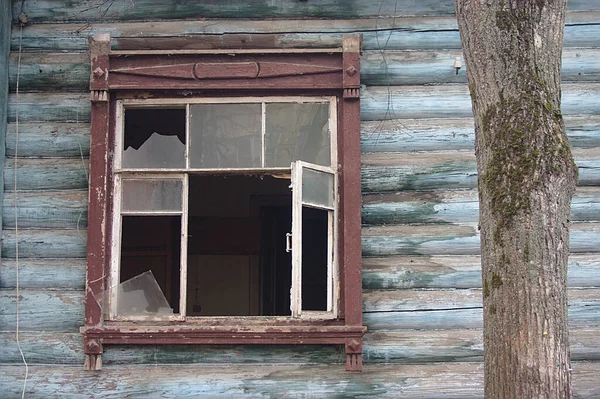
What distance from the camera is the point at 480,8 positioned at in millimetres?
3570

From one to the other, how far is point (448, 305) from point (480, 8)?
238 centimetres

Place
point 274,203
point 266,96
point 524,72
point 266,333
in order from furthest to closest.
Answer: point 274,203
point 266,96
point 266,333
point 524,72

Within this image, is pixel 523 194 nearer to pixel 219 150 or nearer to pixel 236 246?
pixel 219 150

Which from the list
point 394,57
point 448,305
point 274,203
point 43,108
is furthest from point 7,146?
point 274,203

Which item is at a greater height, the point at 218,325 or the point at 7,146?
the point at 7,146

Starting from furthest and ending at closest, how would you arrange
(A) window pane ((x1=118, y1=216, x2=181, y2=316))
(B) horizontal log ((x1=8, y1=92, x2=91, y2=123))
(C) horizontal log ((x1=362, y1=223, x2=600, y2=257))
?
(A) window pane ((x1=118, y1=216, x2=181, y2=316)), (B) horizontal log ((x1=8, y1=92, x2=91, y2=123)), (C) horizontal log ((x1=362, y1=223, x2=600, y2=257))

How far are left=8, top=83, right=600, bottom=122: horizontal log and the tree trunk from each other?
6.47ft

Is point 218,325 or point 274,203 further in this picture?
point 274,203

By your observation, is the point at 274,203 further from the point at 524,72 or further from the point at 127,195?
the point at 524,72

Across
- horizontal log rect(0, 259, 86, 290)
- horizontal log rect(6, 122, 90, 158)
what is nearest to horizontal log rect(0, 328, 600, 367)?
horizontal log rect(0, 259, 86, 290)

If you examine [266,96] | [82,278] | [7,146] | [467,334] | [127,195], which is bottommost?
[467,334]

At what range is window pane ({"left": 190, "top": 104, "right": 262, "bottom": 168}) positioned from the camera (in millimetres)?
5527

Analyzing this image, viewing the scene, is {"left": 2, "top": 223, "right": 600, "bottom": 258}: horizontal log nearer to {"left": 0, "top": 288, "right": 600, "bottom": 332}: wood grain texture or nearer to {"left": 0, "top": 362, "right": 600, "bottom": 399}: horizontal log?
{"left": 0, "top": 288, "right": 600, "bottom": 332}: wood grain texture

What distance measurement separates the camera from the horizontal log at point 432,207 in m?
5.42
